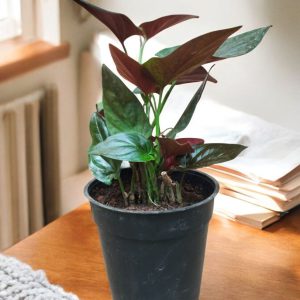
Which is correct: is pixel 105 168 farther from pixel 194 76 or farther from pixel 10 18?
pixel 10 18

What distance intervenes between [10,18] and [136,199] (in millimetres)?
1219

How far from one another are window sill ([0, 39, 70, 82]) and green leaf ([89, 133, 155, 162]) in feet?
3.32

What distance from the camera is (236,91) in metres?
1.75

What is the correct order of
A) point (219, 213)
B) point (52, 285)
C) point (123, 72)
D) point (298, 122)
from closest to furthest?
point (123, 72) → point (52, 285) → point (219, 213) → point (298, 122)

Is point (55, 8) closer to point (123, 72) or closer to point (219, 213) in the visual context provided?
point (219, 213)

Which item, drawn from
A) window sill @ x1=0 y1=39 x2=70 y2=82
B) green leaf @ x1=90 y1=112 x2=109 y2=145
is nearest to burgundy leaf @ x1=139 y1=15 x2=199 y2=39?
green leaf @ x1=90 y1=112 x2=109 y2=145

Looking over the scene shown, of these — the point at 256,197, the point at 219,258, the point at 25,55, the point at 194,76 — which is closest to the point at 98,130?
the point at 194,76

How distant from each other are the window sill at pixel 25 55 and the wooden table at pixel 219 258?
0.61 m

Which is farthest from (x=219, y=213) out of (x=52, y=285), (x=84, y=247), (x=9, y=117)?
(x=9, y=117)

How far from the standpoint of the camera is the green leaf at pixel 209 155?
2.96 feet

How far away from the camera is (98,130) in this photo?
950mm

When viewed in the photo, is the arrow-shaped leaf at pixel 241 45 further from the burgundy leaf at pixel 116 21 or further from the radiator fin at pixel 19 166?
the radiator fin at pixel 19 166

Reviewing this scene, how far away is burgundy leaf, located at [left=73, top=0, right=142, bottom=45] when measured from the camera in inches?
33.4

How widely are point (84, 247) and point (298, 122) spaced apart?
2.31 feet
